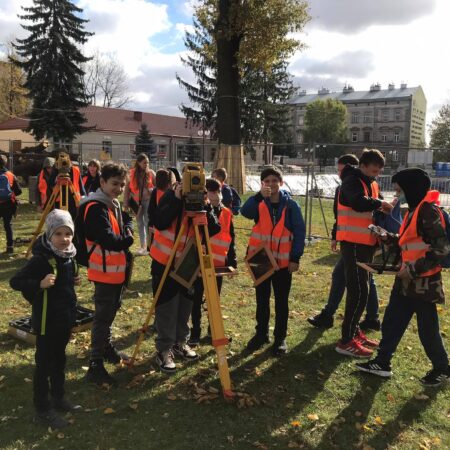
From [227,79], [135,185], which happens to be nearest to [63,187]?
[135,185]

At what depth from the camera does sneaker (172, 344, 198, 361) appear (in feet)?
15.0

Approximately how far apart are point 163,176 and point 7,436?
366 cm

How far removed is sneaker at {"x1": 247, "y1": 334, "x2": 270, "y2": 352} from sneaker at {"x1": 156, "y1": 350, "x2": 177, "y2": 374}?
92 centimetres

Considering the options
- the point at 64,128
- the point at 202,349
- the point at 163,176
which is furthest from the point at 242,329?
the point at 64,128

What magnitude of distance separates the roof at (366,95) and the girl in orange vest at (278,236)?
4152 inches

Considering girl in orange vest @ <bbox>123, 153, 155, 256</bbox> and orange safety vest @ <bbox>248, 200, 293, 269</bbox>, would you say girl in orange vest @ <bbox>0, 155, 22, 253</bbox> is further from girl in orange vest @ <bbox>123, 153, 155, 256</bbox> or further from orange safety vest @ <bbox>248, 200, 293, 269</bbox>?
orange safety vest @ <bbox>248, 200, 293, 269</bbox>

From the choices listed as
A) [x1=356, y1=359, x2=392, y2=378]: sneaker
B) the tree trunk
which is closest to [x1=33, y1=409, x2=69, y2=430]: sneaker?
[x1=356, y1=359, x2=392, y2=378]: sneaker

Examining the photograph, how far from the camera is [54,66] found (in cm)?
3088

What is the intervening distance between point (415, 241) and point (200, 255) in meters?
1.82

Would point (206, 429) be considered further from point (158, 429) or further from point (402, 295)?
point (402, 295)

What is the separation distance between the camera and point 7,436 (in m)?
3.26

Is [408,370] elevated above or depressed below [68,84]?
below

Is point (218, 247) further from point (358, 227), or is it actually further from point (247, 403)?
point (247, 403)

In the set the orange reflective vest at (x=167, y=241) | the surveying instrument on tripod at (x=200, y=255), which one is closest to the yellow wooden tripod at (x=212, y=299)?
the surveying instrument on tripod at (x=200, y=255)
